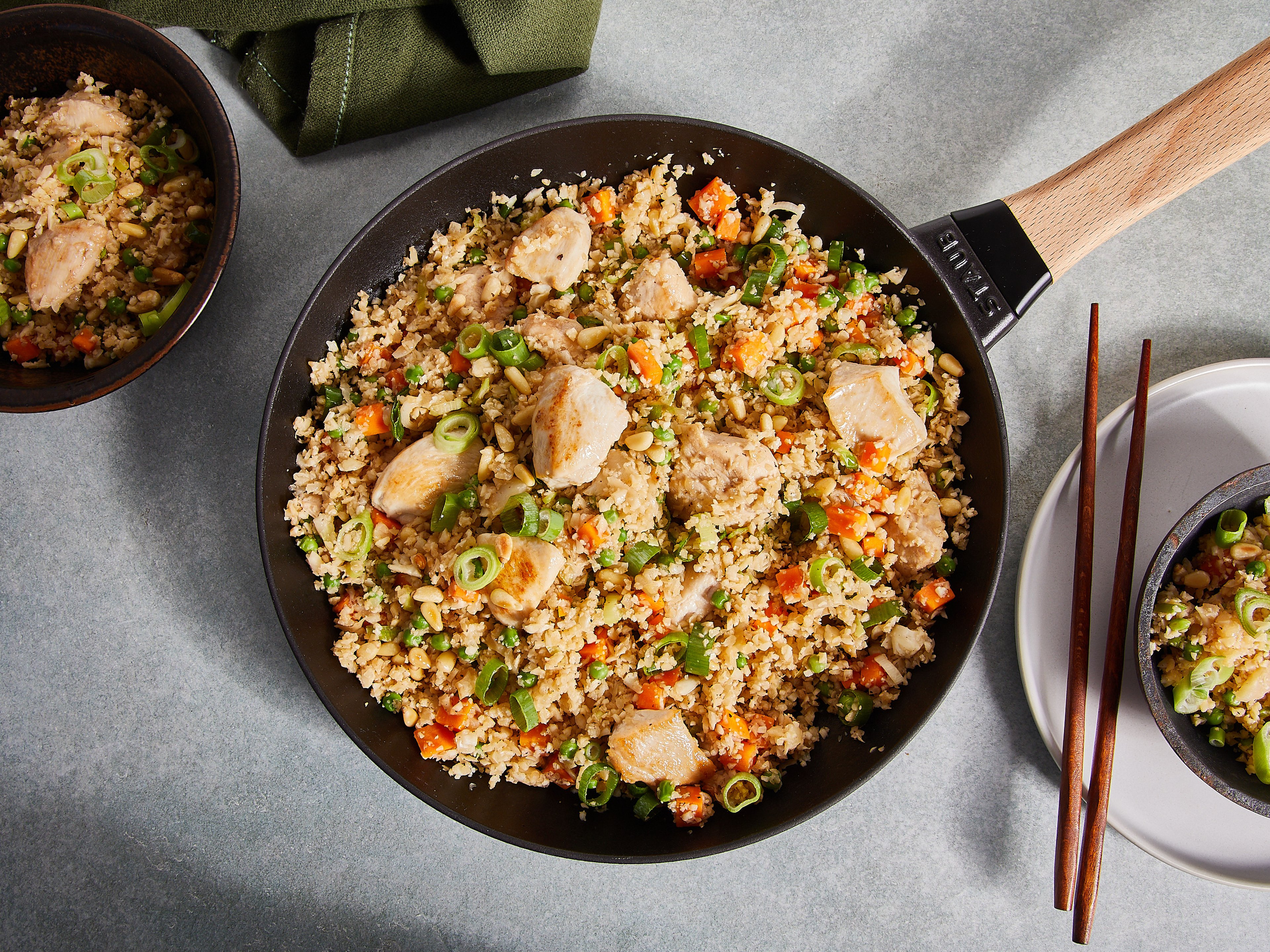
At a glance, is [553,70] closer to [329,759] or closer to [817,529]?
[817,529]

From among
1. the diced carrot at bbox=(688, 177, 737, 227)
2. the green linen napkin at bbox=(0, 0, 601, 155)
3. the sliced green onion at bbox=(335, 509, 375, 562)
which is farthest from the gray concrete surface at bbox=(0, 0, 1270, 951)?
the sliced green onion at bbox=(335, 509, 375, 562)

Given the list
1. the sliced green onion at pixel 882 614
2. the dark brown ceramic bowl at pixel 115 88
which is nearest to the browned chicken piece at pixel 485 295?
the dark brown ceramic bowl at pixel 115 88

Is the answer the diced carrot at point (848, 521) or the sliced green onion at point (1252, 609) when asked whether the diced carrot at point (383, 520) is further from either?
the sliced green onion at point (1252, 609)

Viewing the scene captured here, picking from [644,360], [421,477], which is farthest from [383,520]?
[644,360]

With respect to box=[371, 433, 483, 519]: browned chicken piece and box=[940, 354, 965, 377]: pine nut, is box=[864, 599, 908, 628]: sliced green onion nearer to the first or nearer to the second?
box=[940, 354, 965, 377]: pine nut

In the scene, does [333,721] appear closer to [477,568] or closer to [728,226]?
[477,568]
